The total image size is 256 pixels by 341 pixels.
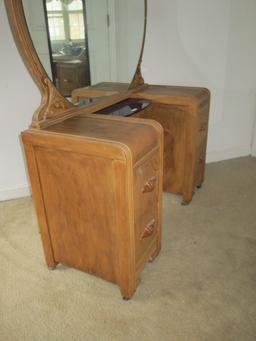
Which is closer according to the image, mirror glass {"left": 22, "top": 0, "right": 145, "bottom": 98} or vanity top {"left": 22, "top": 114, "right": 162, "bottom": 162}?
vanity top {"left": 22, "top": 114, "right": 162, "bottom": 162}

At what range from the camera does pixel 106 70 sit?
5.30 ft

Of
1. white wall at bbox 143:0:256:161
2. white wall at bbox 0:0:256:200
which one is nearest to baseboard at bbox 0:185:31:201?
white wall at bbox 0:0:256:200

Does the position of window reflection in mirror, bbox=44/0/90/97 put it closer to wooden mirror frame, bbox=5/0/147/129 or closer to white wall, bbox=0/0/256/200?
wooden mirror frame, bbox=5/0/147/129

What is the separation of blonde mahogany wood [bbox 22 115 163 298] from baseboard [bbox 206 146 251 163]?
1.35 m

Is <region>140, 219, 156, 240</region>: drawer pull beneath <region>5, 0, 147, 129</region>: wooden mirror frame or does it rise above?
beneath

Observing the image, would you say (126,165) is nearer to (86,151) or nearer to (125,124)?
(86,151)

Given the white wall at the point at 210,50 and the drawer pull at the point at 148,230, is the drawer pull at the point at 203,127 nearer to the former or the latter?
the white wall at the point at 210,50

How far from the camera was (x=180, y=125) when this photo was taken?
1.82 metres

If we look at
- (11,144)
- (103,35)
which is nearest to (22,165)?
(11,144)

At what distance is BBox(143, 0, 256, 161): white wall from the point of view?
210cm

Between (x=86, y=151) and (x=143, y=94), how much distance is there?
0.90 metres

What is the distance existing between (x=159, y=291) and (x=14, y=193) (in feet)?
4.16

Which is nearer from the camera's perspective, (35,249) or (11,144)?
(35,249)

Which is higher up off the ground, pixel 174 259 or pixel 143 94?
pixel 143 94
